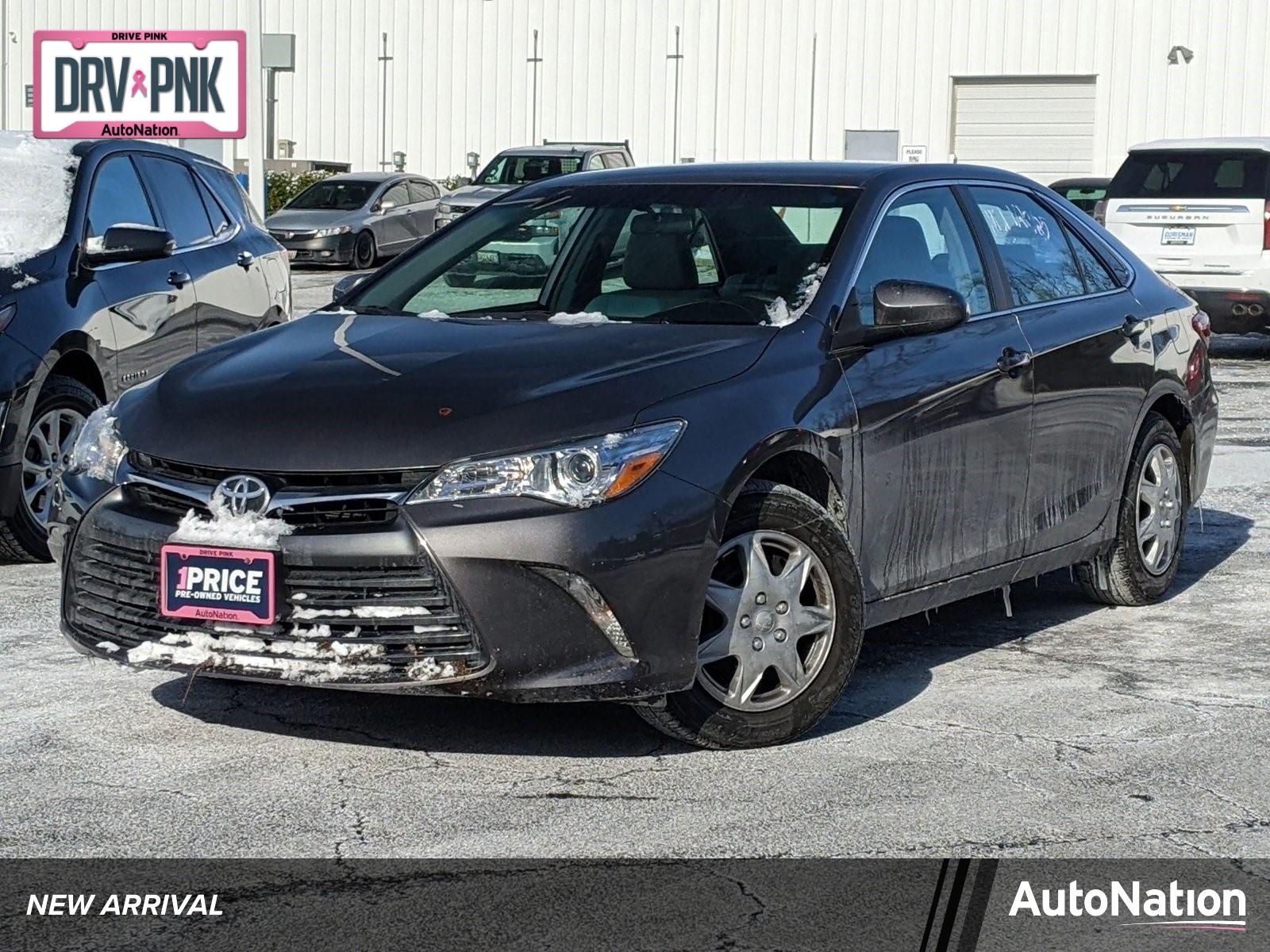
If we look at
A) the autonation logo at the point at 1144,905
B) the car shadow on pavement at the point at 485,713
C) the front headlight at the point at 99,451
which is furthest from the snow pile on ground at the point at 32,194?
the autonation logo at the point at 1144,905

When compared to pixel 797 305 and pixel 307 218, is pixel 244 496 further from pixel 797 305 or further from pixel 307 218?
pixel 307 218

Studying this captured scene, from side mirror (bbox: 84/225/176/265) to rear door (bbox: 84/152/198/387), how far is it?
0.05 meters

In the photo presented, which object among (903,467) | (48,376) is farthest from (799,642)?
(48,376)

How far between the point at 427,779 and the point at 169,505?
0.91 metres

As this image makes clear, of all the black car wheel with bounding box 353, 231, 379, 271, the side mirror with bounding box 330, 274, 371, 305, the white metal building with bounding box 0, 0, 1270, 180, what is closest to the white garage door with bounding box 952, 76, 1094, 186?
the white metal building with bounding box 0, 0, 1270, 180

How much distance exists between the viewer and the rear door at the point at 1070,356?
6379 millimetres

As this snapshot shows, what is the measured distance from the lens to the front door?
221 inches

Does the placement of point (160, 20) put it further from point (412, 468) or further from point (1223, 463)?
point (412, 468)

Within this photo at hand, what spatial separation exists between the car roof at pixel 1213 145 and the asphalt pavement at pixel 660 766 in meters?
11.2

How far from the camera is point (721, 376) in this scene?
5.14 metres

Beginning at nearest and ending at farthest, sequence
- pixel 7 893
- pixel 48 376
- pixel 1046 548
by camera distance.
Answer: pixel 7 893 < pixel 1046 548 < pixel 48 376

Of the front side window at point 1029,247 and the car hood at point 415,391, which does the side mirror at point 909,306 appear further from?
the front side window at point 1029,247

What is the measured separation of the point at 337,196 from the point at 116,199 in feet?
76.5

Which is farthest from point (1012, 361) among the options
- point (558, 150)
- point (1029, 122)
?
point (1029, 122)
